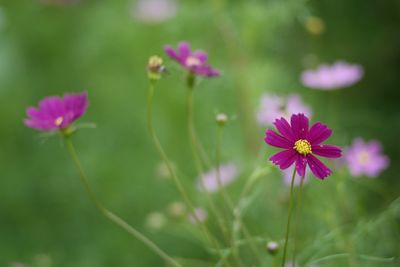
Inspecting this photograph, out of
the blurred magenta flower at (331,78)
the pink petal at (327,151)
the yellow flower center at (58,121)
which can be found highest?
the blurred magenta flower at (331,78)

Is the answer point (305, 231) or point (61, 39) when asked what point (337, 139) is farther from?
point (61, 39)

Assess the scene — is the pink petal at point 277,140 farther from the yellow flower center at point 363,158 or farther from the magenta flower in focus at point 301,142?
the yellow flower center at point 363,158

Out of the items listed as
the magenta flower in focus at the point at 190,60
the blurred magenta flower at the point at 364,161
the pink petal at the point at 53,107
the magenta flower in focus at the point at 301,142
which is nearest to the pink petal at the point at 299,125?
the magenta flower in focus at the point at 301,142

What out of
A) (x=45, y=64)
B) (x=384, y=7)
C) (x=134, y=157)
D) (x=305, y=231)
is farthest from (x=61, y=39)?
(x=305, y=231)

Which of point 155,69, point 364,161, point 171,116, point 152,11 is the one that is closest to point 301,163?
point 155,69

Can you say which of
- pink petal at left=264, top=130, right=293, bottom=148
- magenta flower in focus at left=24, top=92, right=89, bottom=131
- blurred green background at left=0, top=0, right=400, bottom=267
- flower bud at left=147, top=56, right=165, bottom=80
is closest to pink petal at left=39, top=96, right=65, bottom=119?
magenta flower in focus at left=24, top=92, right=89, bottom=131

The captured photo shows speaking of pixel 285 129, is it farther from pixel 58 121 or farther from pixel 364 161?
pixel 364 161
